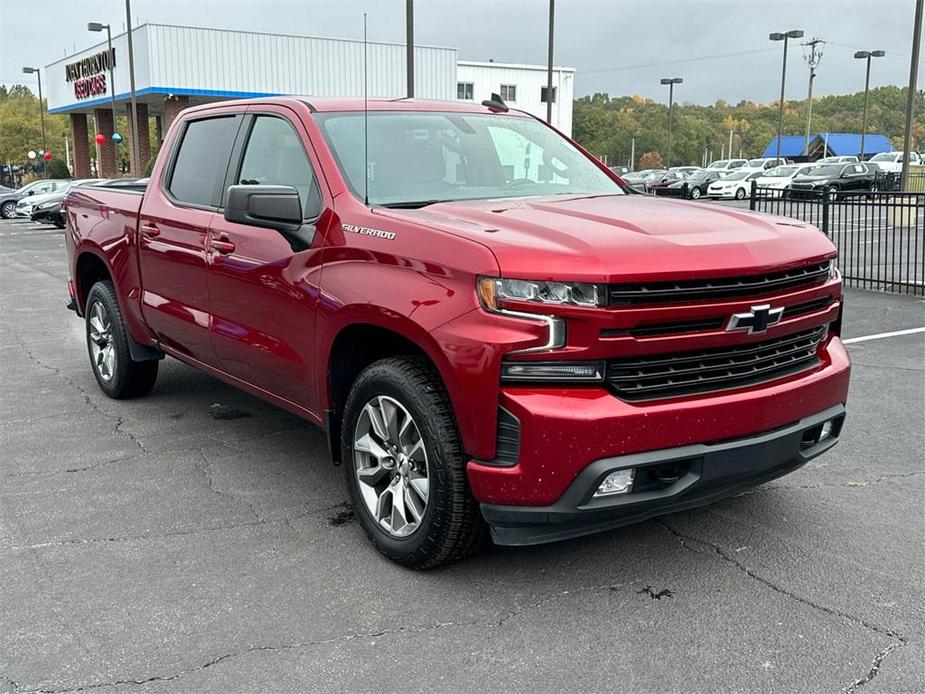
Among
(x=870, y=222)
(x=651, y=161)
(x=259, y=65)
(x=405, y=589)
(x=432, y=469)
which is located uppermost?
(x=259, y=65)

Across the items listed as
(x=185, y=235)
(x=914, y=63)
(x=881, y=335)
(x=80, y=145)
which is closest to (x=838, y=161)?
(x=914, y=63)

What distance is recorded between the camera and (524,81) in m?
61.5

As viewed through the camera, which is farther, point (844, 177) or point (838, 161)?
point (838, 161)

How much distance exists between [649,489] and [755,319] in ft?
2.46

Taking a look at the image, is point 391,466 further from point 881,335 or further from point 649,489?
point 881,335

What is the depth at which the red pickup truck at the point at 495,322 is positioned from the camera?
10.3 feet

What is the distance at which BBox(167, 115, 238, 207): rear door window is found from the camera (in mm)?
5035

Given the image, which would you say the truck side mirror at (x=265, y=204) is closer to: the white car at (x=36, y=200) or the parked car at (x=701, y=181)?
the white car at (x=36, y=200)

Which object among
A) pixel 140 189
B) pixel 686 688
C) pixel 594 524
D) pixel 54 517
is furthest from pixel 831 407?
pixel 140 189

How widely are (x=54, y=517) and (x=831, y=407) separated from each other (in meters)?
3.56

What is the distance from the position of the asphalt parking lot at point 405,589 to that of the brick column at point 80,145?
5272cm

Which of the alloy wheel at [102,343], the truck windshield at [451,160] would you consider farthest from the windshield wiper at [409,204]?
the alloy wheel at [102,343]

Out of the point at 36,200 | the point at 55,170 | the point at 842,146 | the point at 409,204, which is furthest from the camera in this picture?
the point at 55,170

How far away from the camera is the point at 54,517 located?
4352 mm
